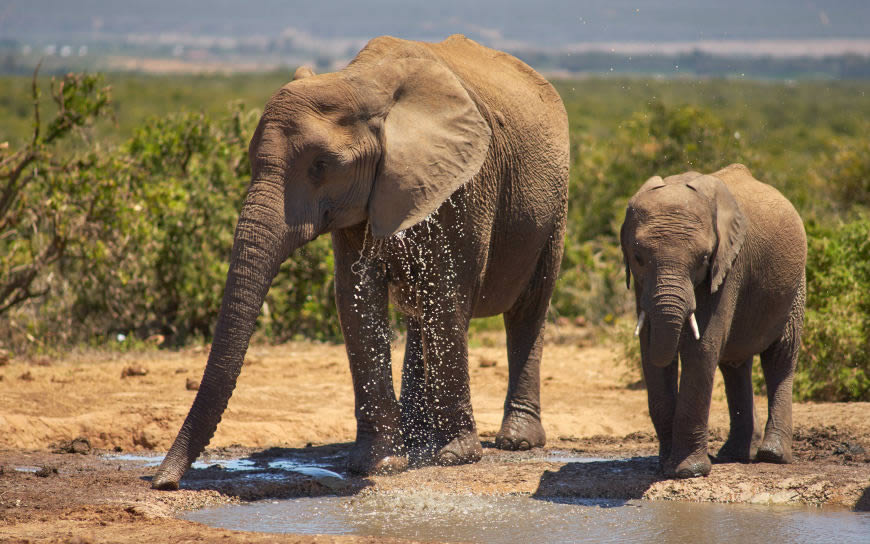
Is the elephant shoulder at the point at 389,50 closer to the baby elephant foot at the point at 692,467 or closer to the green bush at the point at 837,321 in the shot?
the baby elephant foot at the point at 692,467

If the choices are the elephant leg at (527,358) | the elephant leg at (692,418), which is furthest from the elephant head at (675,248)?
the elephant leg at (527,358)

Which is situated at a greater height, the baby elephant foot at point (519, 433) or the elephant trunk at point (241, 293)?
the elephant trunk at point (241, 293)

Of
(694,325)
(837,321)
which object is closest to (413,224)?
(694,325)

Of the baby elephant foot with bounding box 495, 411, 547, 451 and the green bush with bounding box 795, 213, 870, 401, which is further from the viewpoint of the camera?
the green bush with bounding box 795, 213, 870, 401

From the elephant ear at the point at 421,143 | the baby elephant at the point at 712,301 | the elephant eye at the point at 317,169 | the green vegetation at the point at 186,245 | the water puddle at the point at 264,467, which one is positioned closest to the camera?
the elephant eye at the point at 317,169

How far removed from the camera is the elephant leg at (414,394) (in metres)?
7.20

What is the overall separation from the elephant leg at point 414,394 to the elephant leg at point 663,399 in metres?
1.43

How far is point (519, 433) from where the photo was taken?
7676 mm

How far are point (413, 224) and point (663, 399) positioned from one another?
5.79 feet

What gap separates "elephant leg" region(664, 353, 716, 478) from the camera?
6238 mm

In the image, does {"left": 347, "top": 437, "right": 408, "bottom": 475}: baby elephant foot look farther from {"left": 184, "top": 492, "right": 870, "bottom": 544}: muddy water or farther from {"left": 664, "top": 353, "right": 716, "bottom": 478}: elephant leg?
{"left": 664, "top": 353, "right": 716, "bottom": 478}: elephant leg

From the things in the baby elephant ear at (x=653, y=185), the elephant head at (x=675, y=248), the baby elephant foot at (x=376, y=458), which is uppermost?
the baby elephant ear at (x=653, y=185)

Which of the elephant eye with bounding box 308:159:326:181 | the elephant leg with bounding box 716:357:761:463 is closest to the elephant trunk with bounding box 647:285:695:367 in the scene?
the elephant leg with bounding box 716:357:761:463

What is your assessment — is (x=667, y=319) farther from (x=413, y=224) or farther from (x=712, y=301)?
(x=413, y=224)
